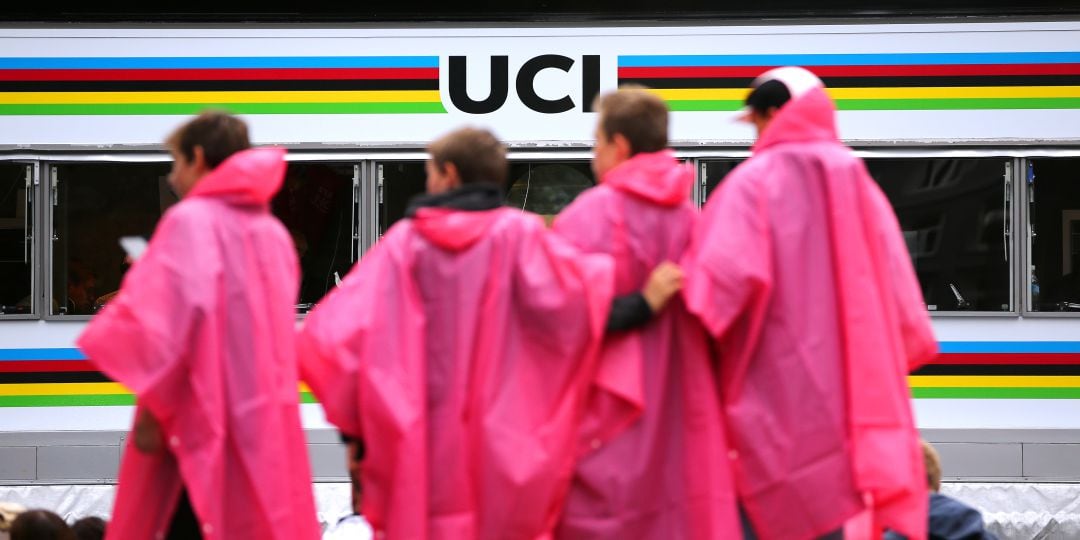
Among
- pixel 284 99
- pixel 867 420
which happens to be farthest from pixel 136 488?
pixel 284 99

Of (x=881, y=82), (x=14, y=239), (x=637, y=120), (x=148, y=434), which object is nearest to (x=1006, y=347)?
(x=881, y=82)

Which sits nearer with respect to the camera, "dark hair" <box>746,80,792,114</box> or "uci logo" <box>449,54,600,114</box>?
"dark hair" <box>746,80,792,114</box>

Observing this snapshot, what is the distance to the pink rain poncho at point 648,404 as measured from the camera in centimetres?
368

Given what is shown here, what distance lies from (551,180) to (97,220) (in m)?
2.32

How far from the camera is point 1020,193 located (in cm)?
676

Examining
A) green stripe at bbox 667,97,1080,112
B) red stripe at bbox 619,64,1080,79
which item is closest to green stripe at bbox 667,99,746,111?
green stripe at bbox 667,97,1080,112

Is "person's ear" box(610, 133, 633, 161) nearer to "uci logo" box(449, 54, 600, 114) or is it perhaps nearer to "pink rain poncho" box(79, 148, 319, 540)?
"pink rain poncho" box(79, 148, 319, 540)

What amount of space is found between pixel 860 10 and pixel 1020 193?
1228mm

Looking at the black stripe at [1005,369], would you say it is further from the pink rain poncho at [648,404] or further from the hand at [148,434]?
the hand at [148,434]

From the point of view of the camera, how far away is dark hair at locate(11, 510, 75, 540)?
14.5ft

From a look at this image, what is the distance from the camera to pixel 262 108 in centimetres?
684

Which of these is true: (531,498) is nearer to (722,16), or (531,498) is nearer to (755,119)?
(755,119)

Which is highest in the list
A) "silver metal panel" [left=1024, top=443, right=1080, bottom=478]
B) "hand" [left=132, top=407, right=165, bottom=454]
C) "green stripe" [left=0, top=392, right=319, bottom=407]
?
"hand" [left=132, top=407, right=165, bottom=454]

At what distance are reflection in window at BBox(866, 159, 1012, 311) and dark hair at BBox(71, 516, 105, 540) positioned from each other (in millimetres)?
4080
